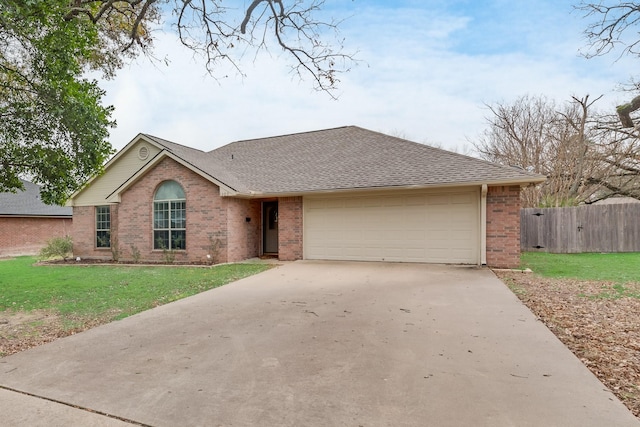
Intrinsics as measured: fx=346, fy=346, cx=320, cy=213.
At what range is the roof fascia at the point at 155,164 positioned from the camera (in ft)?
37.5

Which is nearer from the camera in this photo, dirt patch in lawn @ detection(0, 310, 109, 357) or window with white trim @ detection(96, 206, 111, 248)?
dirt patch in lawn @ detection(0, 310, 109, 357)

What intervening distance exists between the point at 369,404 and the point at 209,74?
22.4ft

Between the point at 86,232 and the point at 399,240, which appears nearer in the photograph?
the point at 399,240

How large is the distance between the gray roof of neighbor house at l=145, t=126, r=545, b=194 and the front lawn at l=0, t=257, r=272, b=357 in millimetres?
3459

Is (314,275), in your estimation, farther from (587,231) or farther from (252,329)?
(587,231)

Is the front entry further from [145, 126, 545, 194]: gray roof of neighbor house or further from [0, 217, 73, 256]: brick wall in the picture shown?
[0, 217, 73, 256]: brick wall

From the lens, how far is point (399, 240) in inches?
431

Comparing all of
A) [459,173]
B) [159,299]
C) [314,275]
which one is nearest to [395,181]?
[459,173]

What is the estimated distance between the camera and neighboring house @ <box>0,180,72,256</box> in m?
19.3

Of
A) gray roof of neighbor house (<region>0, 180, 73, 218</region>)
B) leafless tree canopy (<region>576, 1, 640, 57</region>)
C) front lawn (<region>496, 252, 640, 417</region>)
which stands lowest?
front lawn (<region>496, 252, 640, 417</region>)

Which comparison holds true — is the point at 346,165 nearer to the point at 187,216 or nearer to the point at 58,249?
the point at 187,216

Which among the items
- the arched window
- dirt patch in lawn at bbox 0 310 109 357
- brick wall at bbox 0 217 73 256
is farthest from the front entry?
brick wall at bbox 0 217 73 256

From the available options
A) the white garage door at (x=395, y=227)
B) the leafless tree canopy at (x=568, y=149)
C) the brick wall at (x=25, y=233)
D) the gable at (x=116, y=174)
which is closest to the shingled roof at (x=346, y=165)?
the white garage door at (x=395, y=227)

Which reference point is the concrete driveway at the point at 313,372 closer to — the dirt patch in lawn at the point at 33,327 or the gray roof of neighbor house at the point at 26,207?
the dirt patch in lawn at the point at 33,327
